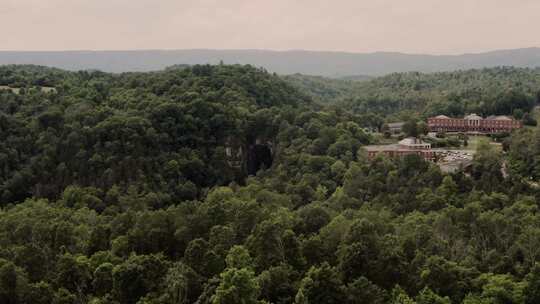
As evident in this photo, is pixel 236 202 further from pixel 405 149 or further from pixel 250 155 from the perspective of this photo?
pixel 250 155

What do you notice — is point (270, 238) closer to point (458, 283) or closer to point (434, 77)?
point (458, 283)

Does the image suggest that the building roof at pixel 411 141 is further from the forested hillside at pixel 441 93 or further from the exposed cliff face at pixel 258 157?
the forested hillside at pixel 441 93

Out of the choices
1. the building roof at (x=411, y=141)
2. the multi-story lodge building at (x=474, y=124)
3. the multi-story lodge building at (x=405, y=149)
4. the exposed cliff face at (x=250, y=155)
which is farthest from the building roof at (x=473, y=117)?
the exposed cliff face at (x=250, y=155)

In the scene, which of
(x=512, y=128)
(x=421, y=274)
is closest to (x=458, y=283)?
(x=421, y=274)

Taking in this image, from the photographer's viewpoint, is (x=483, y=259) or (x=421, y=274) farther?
(x=483, y=259)

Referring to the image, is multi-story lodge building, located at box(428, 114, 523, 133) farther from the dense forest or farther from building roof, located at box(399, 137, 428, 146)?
building roof, located at box(399, 137, 428, 146)

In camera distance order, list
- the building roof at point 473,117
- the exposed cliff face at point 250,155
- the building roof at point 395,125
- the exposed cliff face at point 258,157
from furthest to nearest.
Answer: the building roof at point 395,125 → the building roof at point 473,117 → the exposed cliff face at point 258,157 → the exposed cliff face at point 250,155

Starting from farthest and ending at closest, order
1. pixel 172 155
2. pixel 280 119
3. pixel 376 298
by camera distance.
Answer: pixel 280 119 → pixel 172 155 → pixel 376 298
